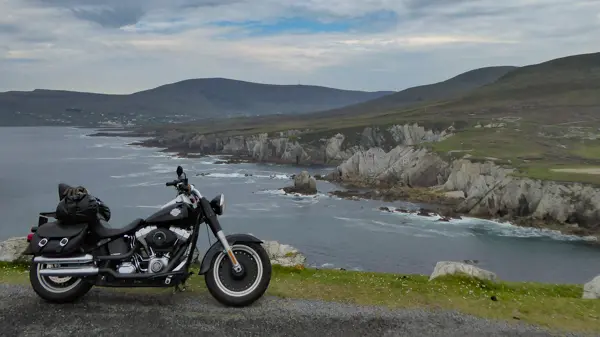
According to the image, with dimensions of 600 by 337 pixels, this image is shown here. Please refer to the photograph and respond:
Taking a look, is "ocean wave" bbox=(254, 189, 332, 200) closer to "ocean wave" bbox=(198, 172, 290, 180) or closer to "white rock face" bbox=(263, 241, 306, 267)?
"ocean wave" bbox=(198, 172, 290, 180)

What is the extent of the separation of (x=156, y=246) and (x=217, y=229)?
1.10m

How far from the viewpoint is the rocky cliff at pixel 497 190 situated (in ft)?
211

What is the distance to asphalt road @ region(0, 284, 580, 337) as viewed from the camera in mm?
8789

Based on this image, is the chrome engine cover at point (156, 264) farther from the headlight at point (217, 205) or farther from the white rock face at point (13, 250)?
the white rock face at point (13, 250)

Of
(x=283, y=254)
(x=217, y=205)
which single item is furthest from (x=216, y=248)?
(x=283, y=254)

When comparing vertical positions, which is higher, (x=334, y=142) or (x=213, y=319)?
(x=213, y=319)

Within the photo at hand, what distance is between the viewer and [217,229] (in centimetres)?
997

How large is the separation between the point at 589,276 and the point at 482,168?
125 ft

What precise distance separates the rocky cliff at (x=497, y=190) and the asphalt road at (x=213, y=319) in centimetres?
5873

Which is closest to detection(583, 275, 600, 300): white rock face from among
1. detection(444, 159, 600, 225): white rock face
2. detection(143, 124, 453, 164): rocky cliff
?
detection(444, 159, 600, 225): white rock face

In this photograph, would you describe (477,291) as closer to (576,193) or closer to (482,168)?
(576,193)

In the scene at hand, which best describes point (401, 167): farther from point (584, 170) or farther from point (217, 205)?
point (217, 205)

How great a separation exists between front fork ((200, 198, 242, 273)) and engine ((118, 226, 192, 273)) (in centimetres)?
44

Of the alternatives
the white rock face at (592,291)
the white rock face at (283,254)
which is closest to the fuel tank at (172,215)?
the white rock face at (283,254)
